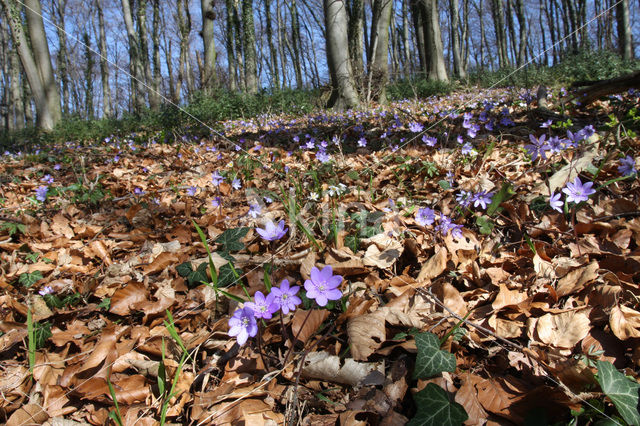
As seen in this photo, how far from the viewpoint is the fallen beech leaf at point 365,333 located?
1.19m

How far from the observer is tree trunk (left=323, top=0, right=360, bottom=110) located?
24.6ft

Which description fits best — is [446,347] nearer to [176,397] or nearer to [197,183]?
[176,397]

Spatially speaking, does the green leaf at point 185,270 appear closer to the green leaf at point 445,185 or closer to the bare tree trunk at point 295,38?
the green leaf at point 445,185

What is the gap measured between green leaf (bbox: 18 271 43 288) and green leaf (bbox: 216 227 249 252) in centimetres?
109

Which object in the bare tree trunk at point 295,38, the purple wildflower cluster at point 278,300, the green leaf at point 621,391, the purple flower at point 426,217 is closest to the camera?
the green leaf at point 621,391

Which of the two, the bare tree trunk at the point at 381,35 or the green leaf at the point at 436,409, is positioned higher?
the bare tree trunk at the point at 381,35

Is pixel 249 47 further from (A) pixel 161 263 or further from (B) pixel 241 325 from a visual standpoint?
(B) pixel 241 325

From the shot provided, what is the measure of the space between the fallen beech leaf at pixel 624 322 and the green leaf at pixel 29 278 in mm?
2705

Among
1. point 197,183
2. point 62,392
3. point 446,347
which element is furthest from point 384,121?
point 62,392

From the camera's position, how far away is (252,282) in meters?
1.61

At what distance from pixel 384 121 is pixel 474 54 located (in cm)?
3745

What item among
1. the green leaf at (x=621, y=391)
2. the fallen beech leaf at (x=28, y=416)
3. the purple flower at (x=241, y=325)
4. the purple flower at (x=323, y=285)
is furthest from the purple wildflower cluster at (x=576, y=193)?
the fallen beech leaf at (x=28, y=416)

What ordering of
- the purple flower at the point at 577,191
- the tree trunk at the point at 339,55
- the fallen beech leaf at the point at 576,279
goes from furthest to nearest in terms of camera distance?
the tree trunk at the point at 339,55
the purple flower at the point at 577,191
the fallen beech leaf at the point at 576,279

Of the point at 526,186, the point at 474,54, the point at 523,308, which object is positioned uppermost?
the point at 474,54
